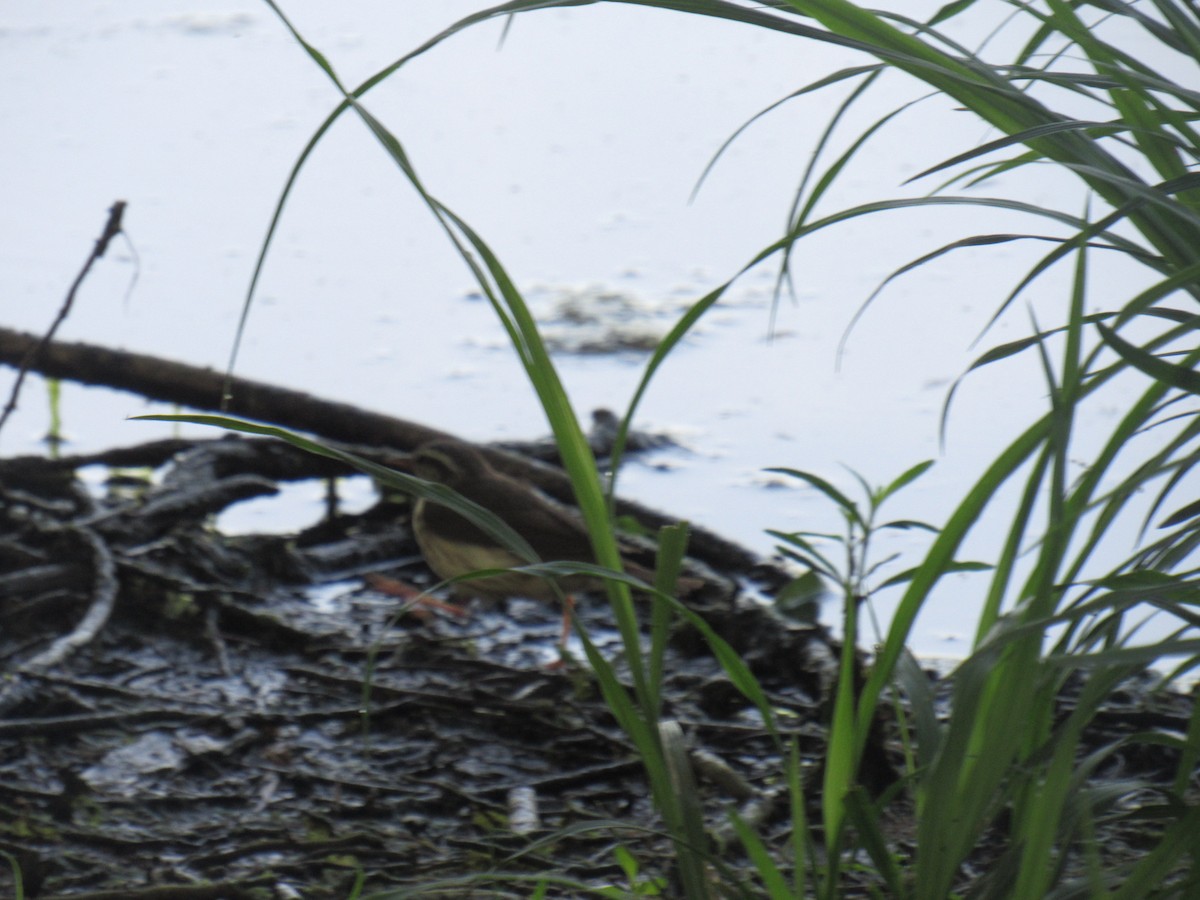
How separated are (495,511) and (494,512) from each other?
63 millimetres

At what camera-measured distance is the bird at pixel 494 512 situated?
3.64m

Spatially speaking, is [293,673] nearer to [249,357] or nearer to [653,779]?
[653,779]

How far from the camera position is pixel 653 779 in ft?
4.86

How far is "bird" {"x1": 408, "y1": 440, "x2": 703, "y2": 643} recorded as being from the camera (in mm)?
3643

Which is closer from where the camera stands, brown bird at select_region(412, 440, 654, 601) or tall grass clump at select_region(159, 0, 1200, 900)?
tall grass clump at select_region(159, 0, 1200, 900)

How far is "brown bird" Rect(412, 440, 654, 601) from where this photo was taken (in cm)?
366

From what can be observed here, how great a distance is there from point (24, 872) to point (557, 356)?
3.34 meters

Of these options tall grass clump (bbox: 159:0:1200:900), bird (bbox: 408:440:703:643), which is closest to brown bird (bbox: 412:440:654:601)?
bird (bbox: 408:440:703:643)

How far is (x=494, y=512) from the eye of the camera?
385 centimetres

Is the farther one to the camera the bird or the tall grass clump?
the bird

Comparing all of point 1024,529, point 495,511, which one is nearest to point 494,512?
point 495,511

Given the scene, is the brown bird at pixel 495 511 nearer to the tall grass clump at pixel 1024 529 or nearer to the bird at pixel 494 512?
the bird at pixel 494 512

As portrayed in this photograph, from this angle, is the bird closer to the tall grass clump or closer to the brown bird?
the brown bird

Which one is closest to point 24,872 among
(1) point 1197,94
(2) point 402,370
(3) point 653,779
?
(3) point 653,779
